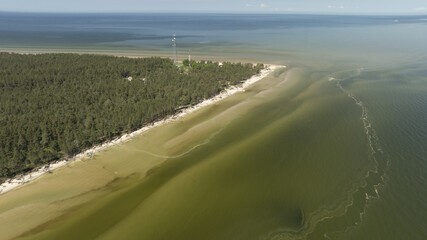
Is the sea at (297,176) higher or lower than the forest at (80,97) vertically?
lower

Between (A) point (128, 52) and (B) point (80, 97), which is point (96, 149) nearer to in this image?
(B) point (80, 97)

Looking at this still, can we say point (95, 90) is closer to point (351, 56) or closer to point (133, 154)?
point (133, 154)

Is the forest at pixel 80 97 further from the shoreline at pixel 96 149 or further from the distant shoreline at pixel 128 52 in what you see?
the distant shoreline at pixel 128 52

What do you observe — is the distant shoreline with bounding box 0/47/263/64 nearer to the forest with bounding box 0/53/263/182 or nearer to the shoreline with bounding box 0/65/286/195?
the forest with bounding box 0/53/263/182

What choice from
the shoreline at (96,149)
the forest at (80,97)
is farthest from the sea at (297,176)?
the forest at (80,97)

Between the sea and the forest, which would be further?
the forest

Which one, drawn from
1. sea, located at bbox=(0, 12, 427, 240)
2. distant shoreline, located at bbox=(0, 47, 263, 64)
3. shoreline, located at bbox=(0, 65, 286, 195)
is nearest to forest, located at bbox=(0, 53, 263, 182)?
shoreline, located at bbox=(0, 65, 286, 195)

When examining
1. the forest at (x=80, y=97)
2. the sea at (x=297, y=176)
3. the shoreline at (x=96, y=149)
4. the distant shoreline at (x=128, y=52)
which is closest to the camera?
the sea at (x=297, y=176)

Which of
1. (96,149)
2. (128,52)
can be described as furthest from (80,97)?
(128,52)
